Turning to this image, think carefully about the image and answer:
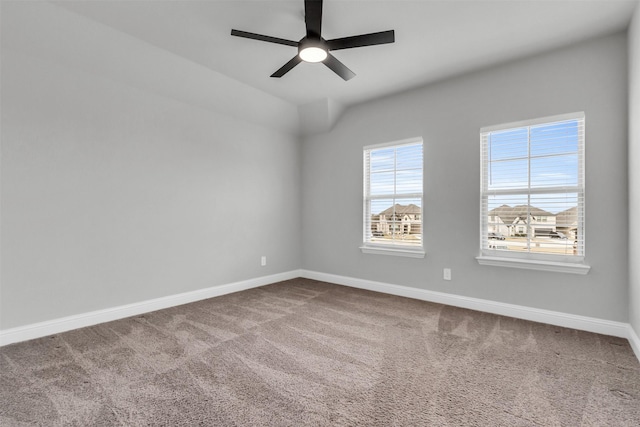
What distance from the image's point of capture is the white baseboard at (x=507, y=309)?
9.08 feet

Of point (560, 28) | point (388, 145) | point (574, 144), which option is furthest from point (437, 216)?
point (560, 28)

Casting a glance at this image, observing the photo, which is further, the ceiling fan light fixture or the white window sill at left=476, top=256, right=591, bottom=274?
the white window sill at left=476, top=256, right=591, bottom=274

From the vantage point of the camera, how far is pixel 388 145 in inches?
166

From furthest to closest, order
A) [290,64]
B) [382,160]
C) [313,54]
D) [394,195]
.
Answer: [382,160], [394,195], [290,64], [313,54]

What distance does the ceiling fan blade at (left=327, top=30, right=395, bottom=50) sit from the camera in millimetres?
2305

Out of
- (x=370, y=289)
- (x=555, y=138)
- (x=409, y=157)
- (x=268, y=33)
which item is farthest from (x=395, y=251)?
(x=268, y=33)

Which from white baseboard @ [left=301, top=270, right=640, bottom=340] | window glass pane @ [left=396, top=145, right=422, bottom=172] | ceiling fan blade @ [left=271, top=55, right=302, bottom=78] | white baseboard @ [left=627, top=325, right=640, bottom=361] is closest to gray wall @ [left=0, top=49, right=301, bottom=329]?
ceiling fan blade @ [left=271, top=55, right=302, bottom=78]

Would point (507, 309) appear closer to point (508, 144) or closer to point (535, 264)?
point (535, 264)

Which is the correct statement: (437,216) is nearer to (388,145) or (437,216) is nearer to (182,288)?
(388,145)

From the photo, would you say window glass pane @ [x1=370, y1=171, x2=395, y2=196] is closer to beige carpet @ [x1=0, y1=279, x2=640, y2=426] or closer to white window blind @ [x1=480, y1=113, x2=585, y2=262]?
white window blind @ [x1=480, y1=113, x2=585, y2=262]

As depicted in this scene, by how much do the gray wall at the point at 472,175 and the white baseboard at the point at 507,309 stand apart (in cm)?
6

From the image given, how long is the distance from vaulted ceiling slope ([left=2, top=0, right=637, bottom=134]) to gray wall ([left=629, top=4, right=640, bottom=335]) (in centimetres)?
31

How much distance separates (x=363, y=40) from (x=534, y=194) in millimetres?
2332

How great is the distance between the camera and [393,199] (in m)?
4.25
